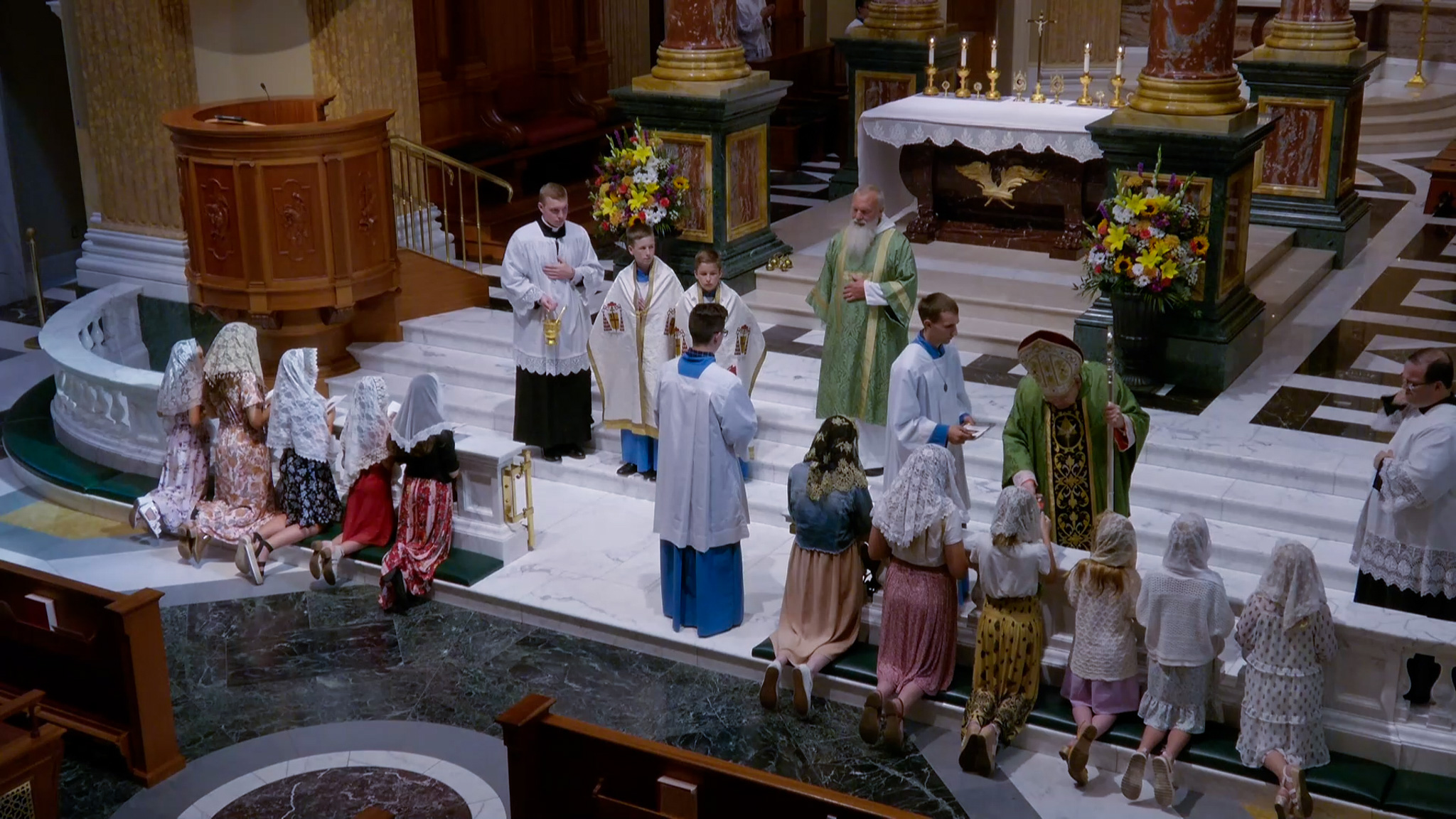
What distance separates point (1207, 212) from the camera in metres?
8.91

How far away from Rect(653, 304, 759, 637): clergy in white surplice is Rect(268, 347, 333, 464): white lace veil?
203 cm

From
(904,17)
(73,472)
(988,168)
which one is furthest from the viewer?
(904,17)

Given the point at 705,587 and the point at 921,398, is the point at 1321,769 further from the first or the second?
the point at 705,587

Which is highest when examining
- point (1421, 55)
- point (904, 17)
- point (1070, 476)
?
point (904, 17)

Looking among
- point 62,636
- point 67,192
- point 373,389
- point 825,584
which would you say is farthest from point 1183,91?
point 67,192

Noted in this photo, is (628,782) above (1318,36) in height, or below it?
below

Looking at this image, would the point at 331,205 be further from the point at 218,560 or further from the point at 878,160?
the point at 878,160

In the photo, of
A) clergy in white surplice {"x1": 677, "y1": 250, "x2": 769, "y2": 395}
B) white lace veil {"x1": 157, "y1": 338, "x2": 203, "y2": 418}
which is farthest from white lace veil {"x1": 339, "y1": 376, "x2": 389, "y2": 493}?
clergy in white surplice {"x1": 677, "y1": 250, "x2": 769, "y2": 395}

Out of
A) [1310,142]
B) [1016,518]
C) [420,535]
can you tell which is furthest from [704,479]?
[1310,142]

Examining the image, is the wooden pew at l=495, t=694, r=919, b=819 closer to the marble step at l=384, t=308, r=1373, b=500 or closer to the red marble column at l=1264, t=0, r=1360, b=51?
the marble step at l=384, t=308, r=1373, b=500

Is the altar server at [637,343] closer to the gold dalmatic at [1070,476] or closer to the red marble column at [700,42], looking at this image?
the red marble column at [700,42]

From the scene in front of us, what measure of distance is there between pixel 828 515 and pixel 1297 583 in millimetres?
1865

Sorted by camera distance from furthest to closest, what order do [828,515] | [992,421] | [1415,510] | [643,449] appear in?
[643,449] < [992,421] < [828,515] < [1415,510]

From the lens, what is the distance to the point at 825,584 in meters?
6.83
